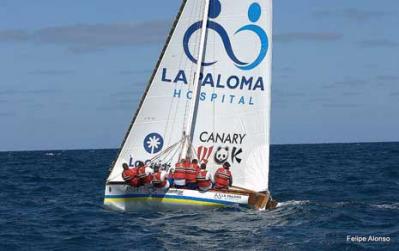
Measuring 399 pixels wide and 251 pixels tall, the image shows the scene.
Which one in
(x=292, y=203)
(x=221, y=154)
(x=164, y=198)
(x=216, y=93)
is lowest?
(x=292, y=203)

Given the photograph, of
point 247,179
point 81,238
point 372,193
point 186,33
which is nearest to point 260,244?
point 81,238

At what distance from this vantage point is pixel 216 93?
27531 millimetres

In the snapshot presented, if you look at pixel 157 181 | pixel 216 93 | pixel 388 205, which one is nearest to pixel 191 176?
pixel 157 181

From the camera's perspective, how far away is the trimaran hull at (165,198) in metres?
25.7

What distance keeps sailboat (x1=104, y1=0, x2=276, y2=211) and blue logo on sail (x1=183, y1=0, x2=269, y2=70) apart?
0.04 metres

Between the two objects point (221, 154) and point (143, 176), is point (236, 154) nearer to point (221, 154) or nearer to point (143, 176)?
point (221, 154)

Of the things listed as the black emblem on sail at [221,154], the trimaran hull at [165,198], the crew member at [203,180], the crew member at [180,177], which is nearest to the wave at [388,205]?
the trimaran hull at [165,198]

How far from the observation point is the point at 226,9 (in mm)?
27531

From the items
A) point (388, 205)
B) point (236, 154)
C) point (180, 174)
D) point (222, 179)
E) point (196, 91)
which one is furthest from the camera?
point (388, 205)

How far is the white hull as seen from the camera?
25.7m

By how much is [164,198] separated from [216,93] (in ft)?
14.2

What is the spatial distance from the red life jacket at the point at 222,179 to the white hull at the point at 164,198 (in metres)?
0.52

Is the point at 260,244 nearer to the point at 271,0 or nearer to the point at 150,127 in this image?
the point at 150,127

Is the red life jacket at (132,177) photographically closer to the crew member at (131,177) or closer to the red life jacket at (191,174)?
the crew member at (131,177)
